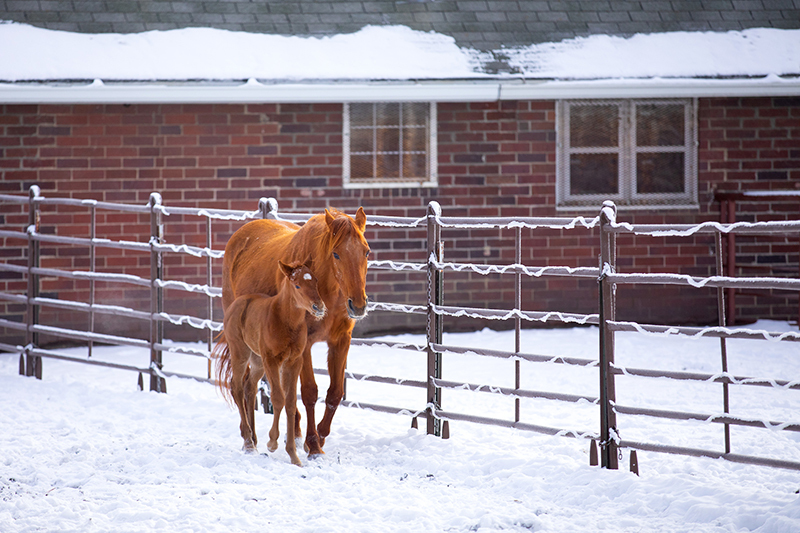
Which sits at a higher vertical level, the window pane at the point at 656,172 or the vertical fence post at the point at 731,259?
the window pane at the point at 656,172

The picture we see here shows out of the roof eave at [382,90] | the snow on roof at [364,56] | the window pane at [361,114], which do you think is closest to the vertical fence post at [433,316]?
the roof eave at [382,90]

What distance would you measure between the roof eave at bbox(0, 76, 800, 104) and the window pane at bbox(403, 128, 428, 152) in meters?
0.68

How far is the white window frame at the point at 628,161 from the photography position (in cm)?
1122

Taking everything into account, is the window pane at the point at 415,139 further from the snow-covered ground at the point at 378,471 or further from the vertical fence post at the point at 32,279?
the vertical fence post at the point at 32,279

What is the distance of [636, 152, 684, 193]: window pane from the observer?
447 inches

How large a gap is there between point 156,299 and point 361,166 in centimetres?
402

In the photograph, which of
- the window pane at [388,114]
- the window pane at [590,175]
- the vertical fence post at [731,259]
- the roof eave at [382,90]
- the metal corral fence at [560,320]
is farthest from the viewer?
the window pane at [590,175]

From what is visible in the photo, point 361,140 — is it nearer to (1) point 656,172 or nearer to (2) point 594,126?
Result: (2) point 594,126

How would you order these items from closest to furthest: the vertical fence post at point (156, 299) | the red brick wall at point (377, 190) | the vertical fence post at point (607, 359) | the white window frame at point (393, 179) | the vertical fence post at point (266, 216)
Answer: the vertical fence post at point (607, 359), the vertical fence post at point (266, 216), the vertical fence post at point (156, 299), the red brick wall at point (377, 190), the white window frame at point (393, 179)

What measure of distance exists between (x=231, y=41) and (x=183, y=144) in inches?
60.7

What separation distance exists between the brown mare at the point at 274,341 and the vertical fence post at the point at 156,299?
2.25 meters

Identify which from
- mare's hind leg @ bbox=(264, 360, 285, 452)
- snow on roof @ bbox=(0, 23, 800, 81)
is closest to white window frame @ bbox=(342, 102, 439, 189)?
snow on roof @ bbox=(0, 23, 800, 81)

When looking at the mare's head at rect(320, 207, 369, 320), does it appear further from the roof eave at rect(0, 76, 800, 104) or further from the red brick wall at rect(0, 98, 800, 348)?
the red brick wall at rect(0, 98, 800, 348)

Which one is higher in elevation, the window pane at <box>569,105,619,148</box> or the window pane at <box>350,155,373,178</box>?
the window pane at <box>569,105,619,148</box>
